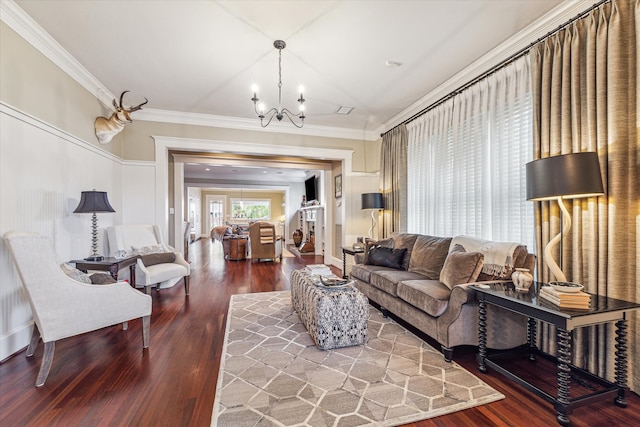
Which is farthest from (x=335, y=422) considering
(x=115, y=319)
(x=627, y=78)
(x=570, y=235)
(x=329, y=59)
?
(x=329, y=59)

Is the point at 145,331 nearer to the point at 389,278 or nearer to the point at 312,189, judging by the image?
the point at 389,278

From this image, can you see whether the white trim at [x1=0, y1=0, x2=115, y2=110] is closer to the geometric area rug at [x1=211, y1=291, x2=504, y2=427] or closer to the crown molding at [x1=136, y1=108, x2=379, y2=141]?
the crown molding at [x1=136, y1=108, x2=379, y2=141]

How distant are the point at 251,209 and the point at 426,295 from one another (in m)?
13.0

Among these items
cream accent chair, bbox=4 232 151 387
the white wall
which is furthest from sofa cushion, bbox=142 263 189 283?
cream accent chair, bbox=4 232 151 387

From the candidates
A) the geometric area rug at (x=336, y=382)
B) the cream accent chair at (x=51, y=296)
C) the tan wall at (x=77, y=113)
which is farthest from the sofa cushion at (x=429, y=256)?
the cream accent chair at (x=51, y=296)

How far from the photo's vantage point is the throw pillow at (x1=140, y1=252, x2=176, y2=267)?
380cm

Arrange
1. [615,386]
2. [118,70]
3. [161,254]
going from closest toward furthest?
[615,386], [118,70], [161,254]

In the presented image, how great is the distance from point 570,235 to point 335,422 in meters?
2.17

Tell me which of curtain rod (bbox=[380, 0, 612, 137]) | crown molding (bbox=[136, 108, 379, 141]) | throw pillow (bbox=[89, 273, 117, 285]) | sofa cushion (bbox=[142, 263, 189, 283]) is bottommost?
sofa cushion (bbox=[142, 263, 189, 283])

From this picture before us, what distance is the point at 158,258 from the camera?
12.9 feet

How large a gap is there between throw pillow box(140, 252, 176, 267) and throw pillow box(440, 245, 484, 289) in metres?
3.68

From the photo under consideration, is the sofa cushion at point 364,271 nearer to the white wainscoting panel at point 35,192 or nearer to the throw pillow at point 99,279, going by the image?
the throw pillow at point 99,279

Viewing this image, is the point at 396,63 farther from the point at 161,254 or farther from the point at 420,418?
the point at 161,254

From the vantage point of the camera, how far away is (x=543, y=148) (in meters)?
2.33
